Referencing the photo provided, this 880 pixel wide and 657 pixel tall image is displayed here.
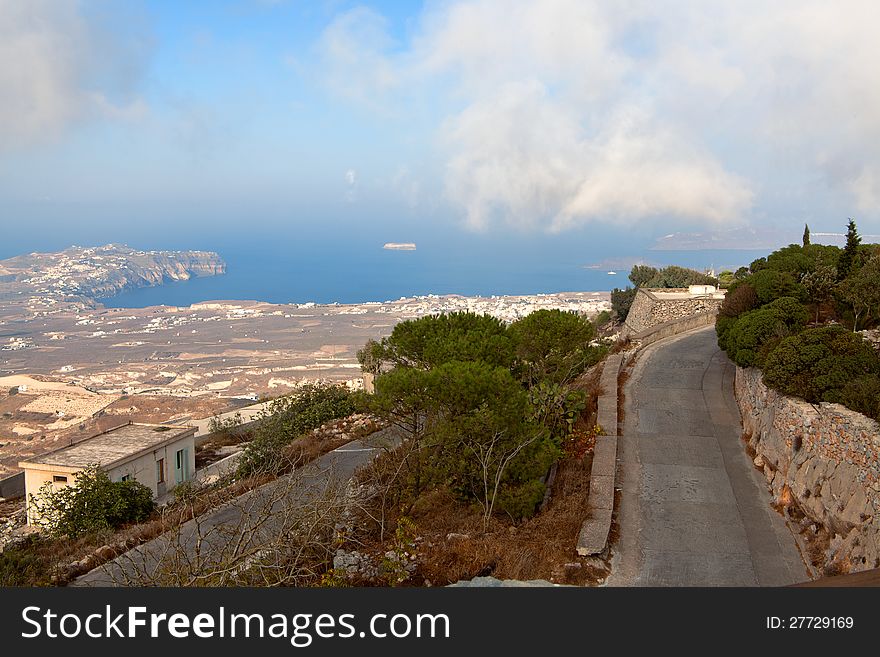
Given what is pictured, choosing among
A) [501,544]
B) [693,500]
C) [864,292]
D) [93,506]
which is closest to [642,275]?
[864,292]

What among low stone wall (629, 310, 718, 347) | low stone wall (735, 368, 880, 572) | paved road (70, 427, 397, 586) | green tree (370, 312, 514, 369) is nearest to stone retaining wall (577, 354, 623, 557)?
green tree (370, 312, 514, 369)

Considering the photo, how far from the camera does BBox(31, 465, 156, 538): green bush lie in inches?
496

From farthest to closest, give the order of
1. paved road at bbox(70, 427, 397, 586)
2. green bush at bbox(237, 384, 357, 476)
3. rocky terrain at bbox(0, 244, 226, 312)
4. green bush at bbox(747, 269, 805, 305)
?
1. rocky terrain at bbox(0, 244, 226, 312)
2. green bush at bbox(237, 384, 357, 476)
3. green bush at bbox(747, 269, 805, 305)
4. paved road at bbox(70, 427, 397, 586)

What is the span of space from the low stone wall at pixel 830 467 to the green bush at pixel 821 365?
20 centimetres

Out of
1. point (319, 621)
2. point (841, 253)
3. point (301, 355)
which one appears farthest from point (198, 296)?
point (319, 621)

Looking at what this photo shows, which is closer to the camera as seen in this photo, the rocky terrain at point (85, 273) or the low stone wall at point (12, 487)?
the low stone wall at point (12, 487)

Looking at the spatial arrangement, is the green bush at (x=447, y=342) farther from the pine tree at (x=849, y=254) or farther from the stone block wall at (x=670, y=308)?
the stone block wall at (x=670, y=308)

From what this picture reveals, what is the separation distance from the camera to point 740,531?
8.08 metres

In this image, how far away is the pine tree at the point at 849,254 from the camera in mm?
15109

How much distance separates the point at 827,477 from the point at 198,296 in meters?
108

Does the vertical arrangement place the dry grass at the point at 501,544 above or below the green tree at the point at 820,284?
below

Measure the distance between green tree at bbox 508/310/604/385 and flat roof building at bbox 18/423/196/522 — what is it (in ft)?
29.8

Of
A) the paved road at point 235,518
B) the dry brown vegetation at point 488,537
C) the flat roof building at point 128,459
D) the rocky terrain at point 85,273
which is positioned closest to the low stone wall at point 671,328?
the paved road at point 235,518

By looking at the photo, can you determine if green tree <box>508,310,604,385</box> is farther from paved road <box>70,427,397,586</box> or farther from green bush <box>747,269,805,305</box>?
green bush <box>747,269,805,305</box>
